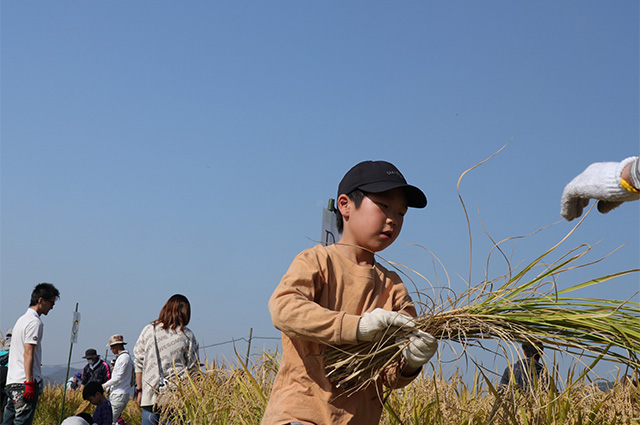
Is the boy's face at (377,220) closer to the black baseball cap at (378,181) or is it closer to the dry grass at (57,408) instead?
the black baseball cap at (378,181)

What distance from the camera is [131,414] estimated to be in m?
11.4

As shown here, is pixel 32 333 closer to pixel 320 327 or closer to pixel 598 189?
pixel 320 327

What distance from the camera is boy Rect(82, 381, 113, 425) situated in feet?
24.1

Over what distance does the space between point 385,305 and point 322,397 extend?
0.43 meters

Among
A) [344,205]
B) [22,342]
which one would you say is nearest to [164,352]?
[22,342]

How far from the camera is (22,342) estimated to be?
6191 millimetres

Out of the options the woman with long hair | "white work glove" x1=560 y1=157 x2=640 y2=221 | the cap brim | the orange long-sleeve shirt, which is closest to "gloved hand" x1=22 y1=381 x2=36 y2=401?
the woman with long hair

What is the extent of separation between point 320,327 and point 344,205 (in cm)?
61

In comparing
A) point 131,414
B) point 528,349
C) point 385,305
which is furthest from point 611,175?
point 131,414

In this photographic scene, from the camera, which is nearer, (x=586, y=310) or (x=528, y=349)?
(x=586, y=310)

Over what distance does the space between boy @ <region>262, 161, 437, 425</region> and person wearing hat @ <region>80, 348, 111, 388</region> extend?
8.20m

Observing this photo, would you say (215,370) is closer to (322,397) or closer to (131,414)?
(322,397)

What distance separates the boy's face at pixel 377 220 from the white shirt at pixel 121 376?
613 centimetres

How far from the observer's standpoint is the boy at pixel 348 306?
7.44 feet
